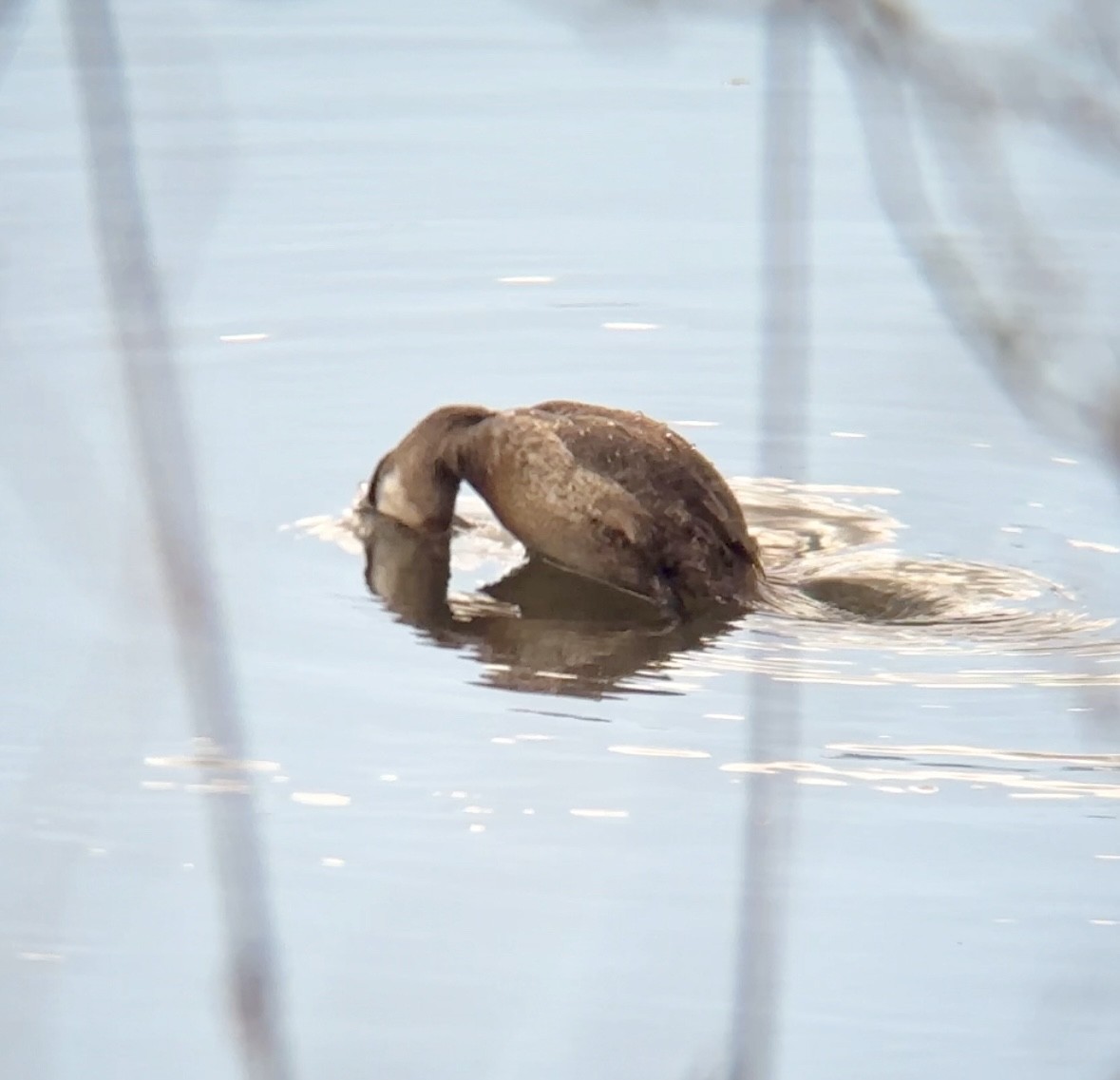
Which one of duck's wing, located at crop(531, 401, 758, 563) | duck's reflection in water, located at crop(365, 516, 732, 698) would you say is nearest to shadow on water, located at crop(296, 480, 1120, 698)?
duck's reflection in water, located at crop(365, 516, 732, 698)

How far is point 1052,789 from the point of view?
4688mm

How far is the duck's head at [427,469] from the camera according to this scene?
20.6 ft

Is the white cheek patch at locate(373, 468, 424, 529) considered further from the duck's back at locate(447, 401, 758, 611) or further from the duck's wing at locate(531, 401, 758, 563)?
the duck's wing at locate(531, 401, 758, 563)

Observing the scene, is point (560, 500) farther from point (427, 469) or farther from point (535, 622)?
point (427, 469)

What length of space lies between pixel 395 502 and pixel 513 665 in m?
1.03

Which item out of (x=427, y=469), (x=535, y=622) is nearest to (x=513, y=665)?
(x=535, y=622)

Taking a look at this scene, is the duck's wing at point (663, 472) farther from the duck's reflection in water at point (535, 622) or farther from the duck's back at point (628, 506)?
the duck's reflection in water at point (535, 622)

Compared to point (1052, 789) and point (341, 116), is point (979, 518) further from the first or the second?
point (341, 116)

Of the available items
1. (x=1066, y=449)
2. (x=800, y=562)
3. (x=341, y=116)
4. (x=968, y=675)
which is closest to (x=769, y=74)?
(x=968, y=675)

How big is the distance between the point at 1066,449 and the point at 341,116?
4765mm

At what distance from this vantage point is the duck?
5809 mm

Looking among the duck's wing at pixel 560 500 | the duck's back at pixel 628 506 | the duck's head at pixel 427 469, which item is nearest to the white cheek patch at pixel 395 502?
the duck's head at pixel 427 469

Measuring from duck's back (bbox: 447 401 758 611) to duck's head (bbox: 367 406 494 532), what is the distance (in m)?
0.22

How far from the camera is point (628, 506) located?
5.83m
